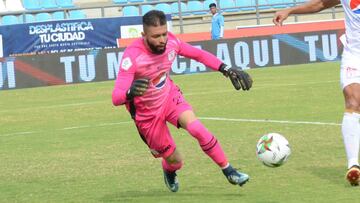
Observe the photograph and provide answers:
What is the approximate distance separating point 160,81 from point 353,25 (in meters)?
1.97

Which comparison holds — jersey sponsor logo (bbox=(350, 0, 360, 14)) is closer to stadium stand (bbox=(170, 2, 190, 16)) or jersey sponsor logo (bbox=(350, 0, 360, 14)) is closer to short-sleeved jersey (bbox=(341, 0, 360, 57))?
short-sleeved jersey (bbox=(341, 0, 360, 57))

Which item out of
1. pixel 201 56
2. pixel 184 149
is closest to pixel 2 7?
pixel 184 149

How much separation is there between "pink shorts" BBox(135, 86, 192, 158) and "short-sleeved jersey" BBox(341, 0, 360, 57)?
5.63 ft

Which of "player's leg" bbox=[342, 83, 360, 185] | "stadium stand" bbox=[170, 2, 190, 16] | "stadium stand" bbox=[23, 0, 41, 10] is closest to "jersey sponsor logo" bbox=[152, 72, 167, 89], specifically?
"player's leg" bbox=[342, 83, 360, 185]

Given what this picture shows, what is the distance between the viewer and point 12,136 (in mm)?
15164

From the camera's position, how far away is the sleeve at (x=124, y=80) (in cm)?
812

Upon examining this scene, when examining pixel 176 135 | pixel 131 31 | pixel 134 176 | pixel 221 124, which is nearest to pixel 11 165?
pixel 134 176

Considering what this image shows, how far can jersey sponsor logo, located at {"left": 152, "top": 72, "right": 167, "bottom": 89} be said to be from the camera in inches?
341

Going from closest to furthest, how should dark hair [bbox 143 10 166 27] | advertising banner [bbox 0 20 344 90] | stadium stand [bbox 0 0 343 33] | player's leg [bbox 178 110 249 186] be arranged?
dark hair [bbox 143 10 166 27]
player's leg [bbox 178 110 249 186]
advertising banner [bbox 0 20 344 90]
stadium stand [bbox 0 0 343 33]

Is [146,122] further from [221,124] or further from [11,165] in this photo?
[221,124]

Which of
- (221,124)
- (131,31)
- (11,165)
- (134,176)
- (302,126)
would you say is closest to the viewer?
(134,176)

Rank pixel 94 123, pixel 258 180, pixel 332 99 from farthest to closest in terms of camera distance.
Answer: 1. pixel 332 99
2. pixel 94 123
3. pixel 258 180

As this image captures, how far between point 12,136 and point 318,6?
7.24 m

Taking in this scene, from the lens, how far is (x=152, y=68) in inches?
337
